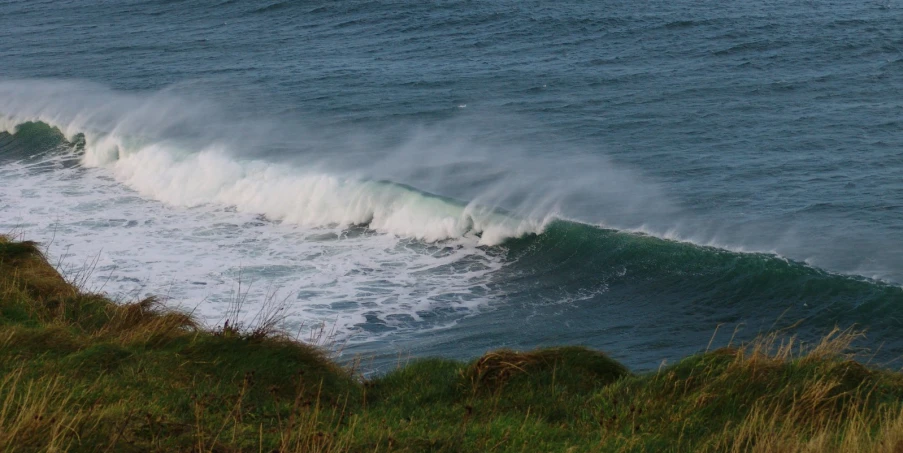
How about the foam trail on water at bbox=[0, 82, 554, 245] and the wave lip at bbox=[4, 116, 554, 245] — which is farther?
the foam trail on water at bbox=[0, 82, 554, 245]

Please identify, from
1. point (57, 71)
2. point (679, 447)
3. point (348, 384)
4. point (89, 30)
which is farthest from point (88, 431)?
point (89, 30)

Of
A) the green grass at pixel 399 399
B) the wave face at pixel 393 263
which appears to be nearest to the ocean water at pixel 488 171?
the wave face at pixel 393 263

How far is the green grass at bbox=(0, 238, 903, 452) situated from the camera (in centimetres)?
590

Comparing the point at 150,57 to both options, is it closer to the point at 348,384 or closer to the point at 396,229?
the point at 396,229

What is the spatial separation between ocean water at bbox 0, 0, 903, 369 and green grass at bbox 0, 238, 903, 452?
305 centimetres

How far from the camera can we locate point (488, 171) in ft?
85.6

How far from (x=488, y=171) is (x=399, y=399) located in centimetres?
1856

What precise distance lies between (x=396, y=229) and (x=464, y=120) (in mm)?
8823

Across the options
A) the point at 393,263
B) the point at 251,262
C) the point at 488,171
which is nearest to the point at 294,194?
the point at 251,262

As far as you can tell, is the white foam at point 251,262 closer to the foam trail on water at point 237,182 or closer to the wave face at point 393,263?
the wave face at point 393,263

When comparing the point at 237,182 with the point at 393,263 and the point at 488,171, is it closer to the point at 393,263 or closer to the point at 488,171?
the point at 488,171

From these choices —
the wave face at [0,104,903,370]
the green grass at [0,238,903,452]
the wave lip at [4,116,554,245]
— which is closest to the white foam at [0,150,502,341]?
the wave face at [0,104,903,370]

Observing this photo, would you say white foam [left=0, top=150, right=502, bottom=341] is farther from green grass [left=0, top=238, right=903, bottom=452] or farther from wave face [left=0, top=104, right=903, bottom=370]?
green grass [left=0, top=238, right=903, bottom=452]

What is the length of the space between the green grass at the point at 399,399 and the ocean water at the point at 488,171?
3050mm
